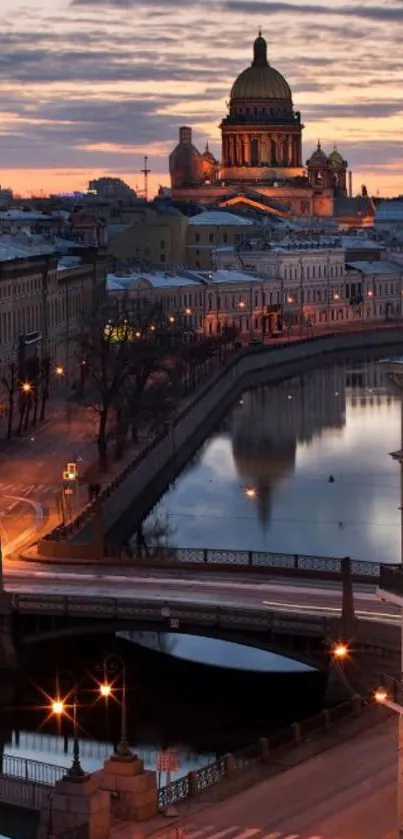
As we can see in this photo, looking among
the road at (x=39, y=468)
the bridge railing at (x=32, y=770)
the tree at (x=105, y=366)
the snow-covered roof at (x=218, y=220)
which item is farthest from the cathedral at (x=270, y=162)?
the bridge railing at (x=32, y=770)

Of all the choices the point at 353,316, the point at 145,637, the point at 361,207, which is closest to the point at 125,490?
the point at 145,637

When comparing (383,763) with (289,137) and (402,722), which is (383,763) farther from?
(289,137)

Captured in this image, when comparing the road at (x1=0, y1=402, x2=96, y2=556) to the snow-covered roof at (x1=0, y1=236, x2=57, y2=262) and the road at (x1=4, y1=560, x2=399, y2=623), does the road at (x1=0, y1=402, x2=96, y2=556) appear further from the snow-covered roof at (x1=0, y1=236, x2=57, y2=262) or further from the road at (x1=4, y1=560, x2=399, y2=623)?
the snow-covered roof at (x1=0, y1=236, x2=57, y2=262)

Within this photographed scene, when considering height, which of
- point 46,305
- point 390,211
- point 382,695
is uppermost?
point 390,211

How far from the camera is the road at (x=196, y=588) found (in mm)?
28312

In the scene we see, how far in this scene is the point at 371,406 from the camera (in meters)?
68.2

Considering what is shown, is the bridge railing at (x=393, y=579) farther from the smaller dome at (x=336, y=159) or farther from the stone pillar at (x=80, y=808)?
the smaller dome at (x=336, y=159)

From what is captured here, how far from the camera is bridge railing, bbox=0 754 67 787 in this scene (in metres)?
22.3

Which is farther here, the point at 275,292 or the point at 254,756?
the point at 275,292

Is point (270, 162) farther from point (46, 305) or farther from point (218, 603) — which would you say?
point (218, 603)

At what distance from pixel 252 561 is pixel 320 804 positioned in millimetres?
12922

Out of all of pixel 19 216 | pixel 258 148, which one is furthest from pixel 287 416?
pixel 258 148

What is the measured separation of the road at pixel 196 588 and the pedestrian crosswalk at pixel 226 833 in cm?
756

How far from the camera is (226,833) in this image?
757 inches
